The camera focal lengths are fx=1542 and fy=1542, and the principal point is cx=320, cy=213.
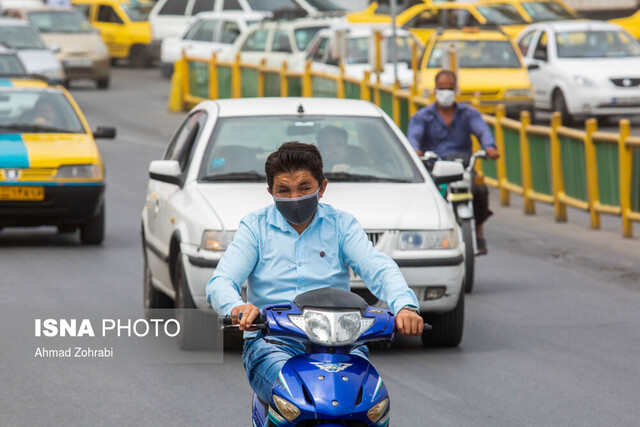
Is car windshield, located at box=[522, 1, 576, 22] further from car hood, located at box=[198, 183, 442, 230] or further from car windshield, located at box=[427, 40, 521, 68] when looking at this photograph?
car hood, located at box=[198, 183, 442, 230]

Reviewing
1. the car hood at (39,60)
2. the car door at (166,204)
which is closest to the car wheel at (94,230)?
the car door at (166,204)

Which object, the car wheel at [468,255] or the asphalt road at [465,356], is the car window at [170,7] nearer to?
the asphalt road at [465,356]

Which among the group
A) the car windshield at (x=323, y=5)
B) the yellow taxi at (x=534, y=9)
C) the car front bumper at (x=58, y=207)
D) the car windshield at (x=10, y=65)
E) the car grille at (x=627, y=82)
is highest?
the car windshield at (x=323, y=5)

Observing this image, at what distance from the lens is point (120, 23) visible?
42.5 meters

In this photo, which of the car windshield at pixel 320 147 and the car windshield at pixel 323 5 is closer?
the car windshield at pixel 320 147

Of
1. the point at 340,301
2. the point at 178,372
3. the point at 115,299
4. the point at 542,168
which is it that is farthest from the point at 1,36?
the point at 340,301

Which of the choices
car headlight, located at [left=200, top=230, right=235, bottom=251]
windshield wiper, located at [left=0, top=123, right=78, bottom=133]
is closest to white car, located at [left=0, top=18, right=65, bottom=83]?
windshield wiper, located at [left=0, top=123, right=78, bottom=133]

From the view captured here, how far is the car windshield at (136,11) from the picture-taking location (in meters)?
42.7

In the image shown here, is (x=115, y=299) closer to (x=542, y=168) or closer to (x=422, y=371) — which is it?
(x=422, y=371)

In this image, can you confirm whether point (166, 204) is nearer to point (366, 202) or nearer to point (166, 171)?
point (166, 171)

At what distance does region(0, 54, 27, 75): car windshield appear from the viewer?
22.0 m

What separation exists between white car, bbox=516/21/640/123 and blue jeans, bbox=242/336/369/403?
20.8 m

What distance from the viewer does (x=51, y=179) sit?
14.0 meters

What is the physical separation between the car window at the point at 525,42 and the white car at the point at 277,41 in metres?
3.93
